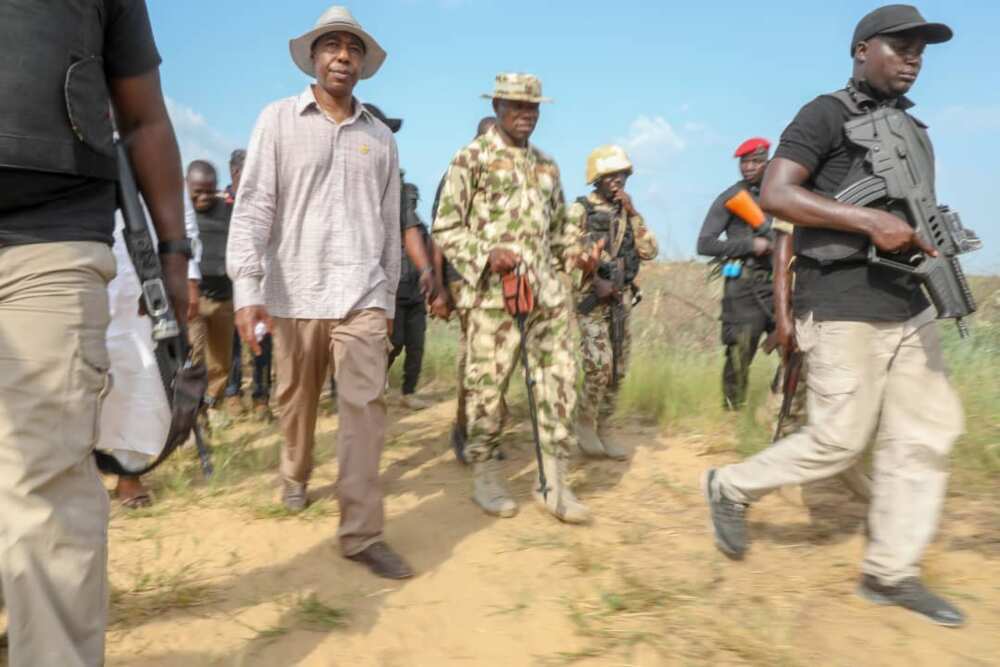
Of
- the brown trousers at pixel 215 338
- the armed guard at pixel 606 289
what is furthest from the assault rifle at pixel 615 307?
the brown trousers at pixel 215 338

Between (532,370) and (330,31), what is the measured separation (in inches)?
72.0

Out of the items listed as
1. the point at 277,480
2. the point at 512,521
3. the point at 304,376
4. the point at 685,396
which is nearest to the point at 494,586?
the point at 512,521

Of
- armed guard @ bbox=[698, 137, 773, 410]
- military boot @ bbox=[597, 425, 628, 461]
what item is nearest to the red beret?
armed guard @ bbox=[698, 137, 773, 410]

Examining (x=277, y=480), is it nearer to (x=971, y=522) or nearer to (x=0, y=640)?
(x=0, y=640)

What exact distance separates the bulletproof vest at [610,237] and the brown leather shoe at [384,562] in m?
2.56

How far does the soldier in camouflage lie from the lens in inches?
163

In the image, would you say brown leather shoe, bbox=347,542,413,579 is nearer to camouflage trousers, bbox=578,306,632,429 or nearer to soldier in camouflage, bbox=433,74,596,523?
soldier in camouflage, bbox=433,74,596,523

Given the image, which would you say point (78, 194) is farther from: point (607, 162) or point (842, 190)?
point (607, 162)

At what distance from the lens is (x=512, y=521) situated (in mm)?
4191

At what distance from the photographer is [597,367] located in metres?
5.20

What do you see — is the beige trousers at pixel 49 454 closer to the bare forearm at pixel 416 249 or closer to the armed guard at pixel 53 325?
the armed guard at pixel 53 325

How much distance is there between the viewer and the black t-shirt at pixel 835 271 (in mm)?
3113

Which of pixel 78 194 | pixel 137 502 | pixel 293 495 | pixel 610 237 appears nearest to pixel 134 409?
pixel 78 194

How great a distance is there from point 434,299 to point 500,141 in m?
0.86
